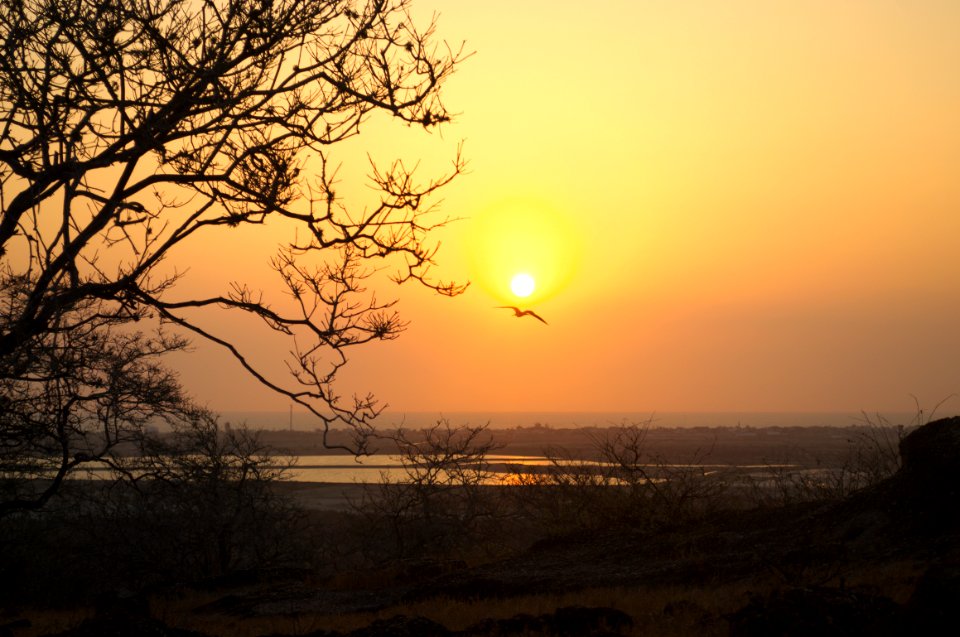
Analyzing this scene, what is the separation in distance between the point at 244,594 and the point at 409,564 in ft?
7.64

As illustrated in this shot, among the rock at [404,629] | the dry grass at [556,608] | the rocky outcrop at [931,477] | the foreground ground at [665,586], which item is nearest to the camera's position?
the foreground ground at [665,586]

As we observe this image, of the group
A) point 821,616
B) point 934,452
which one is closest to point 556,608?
point 821,616

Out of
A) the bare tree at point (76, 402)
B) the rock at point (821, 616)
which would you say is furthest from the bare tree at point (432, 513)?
the rock at point (821, 616)

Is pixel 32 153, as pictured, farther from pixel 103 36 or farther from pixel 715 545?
pixel 715 545

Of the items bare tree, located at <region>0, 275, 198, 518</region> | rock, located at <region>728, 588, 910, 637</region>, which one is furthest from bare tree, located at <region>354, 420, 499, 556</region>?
rock, located at <region>728, 588, 910, 637</region>

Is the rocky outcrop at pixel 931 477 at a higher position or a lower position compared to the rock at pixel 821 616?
higher

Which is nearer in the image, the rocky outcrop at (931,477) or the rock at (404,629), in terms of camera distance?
the rock at (404,629)

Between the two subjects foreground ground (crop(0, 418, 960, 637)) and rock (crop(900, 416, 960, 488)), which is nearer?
foreground ground (crop(0, 418, 960, 637))

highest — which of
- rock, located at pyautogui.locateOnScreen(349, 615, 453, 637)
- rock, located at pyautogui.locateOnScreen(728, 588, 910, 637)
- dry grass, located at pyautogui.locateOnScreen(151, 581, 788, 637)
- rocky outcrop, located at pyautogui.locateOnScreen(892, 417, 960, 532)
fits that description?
rocky outcrop, located at pyautogui.locateOnScreen(892, 417, 960, 532)

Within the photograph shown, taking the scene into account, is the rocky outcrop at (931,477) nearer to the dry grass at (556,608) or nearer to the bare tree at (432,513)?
the dry grass at (556,608)

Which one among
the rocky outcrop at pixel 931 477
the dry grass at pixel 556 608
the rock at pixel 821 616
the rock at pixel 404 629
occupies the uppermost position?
the rocky outcrop at pixel 931 477

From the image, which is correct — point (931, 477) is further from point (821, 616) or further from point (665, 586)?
point (821, 616)

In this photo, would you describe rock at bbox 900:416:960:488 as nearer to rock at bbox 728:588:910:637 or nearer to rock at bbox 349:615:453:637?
rock at bbox 728:588:910:637

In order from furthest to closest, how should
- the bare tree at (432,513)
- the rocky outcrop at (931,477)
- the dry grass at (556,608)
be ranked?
the bare tree at (432,513) < the rocky outcrop at (931,477) < the dry grass at (556,608)
